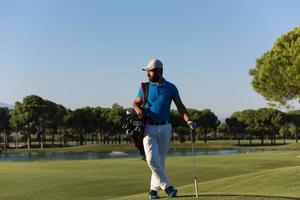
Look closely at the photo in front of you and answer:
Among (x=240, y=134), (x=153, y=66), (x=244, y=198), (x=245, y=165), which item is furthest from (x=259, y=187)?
(x=240, y=134)

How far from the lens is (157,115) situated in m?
9.41

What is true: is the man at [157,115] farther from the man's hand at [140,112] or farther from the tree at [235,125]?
the tree at [235,125]

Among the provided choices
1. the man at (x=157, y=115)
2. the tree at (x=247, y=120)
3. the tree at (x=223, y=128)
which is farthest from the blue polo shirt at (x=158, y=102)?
the tree at (x=223, y=128)

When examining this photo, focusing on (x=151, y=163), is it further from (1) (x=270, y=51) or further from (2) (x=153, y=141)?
(1) (x=270, y=51)

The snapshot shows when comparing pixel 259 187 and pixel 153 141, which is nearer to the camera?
pixel 153 141

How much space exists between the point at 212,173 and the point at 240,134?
4057 inches

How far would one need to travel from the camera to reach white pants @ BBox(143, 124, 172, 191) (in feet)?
30.8

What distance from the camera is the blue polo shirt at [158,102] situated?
9414 millimetres

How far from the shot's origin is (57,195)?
664 inches

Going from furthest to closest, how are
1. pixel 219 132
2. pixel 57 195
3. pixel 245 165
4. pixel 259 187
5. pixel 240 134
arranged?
pixel 219 132 < pixel 240 134 < pixel 245 165 < pixel 57 195 < pixel 259 187

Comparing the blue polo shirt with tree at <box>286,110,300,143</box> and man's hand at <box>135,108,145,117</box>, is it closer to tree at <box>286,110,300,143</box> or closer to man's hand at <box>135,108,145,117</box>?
man's hand at <box>135,108,145,117</box>

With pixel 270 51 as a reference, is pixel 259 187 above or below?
below

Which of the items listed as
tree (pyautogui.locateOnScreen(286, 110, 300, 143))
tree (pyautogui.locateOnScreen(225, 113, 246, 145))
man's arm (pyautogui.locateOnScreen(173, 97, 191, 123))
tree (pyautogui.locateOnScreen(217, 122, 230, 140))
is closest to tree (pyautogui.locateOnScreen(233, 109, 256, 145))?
tree (pyautogui.locateOnScreen(225, 113, 246, 145))

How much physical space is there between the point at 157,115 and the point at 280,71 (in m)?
27.6
